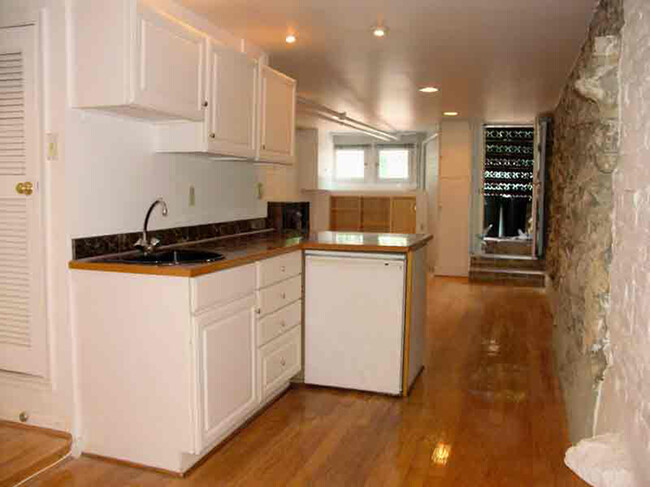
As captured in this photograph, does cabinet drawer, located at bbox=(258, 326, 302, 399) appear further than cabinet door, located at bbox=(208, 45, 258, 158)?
Yes

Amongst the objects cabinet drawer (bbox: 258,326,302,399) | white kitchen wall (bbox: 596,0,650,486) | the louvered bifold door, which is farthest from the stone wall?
the louvered bifold door

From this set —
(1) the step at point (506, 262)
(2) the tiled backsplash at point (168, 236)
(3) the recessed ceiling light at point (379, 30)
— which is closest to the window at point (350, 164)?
(1) the step at point (506, 262)

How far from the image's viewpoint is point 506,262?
27.3 feet

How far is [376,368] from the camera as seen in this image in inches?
137

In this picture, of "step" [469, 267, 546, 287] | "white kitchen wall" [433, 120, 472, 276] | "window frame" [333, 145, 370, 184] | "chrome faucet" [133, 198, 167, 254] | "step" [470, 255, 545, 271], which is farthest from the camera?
"window frame" [333, 145, 370, 184]

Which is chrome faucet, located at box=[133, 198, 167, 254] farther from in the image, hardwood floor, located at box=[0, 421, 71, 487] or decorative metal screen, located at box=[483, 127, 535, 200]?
decorative metal screen, located at box=[483, 127, 535, 200]

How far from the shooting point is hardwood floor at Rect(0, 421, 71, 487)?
93.7 inches

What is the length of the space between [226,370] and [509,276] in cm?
606

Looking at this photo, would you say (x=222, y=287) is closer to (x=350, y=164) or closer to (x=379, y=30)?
(x=379, y=30)

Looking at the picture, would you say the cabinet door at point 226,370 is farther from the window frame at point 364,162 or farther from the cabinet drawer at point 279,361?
the window frame at point 364,162

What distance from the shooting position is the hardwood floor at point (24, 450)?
2379 mm

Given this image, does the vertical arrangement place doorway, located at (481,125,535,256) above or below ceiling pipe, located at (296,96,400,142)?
below

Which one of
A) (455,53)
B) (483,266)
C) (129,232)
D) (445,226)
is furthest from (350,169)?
(129,232)

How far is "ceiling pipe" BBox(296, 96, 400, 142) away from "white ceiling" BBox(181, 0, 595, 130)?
15 cm
